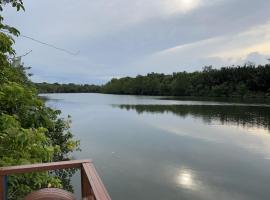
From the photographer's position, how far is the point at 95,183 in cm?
191

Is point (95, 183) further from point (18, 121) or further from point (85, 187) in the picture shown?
point (18, 121)

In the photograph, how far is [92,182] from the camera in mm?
1935

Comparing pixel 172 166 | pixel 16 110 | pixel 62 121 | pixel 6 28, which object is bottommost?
pixel 172 166

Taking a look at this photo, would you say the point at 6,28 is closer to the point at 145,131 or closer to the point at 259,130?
the point at 145,131

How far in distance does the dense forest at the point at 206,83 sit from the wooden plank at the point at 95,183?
161 feet

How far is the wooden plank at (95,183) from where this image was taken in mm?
1685

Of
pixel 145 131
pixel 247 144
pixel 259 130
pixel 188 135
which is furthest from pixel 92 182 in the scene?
pixel 259 130

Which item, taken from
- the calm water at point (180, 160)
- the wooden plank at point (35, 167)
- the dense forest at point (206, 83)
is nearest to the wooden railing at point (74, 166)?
the wooden plank at point (35, 167)

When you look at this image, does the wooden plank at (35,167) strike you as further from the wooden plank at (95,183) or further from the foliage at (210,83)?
the foliage at (210,83)

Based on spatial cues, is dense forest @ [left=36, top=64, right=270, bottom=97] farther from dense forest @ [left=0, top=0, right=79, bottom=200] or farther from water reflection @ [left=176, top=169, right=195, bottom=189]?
dense forest @ [left=0, top=0, right=79, bottom=200]

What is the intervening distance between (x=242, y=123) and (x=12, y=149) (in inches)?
957

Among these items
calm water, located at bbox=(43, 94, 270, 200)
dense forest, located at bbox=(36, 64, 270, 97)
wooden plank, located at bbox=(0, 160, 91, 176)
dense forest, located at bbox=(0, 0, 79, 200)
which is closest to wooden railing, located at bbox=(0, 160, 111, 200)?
wooden plank, located at bbox=(0, 160, 91, 176)

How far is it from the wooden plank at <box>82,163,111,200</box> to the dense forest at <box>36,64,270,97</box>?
49.0 meters

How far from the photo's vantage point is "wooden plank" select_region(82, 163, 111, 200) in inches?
66.4
